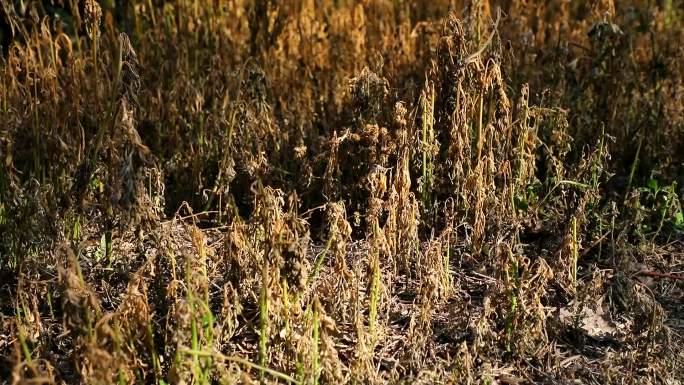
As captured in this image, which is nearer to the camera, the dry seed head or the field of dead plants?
the field of dead plants

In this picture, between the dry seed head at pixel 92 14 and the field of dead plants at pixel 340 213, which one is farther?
the dry seed head at pixel 92 14

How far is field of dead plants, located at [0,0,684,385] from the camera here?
8.51 ft

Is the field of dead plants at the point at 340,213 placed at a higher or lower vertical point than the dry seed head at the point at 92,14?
lower

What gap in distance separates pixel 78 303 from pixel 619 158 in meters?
2.56

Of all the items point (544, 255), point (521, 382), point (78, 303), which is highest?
point (78, 303)

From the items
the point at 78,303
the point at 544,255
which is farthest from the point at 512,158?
the point at 78,303

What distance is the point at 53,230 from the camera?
9.52 ft

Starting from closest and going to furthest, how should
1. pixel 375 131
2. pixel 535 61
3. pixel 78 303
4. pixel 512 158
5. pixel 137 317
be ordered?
1. pixel 78 303
2. pixel 137 317
3. pixel 375 131
4. pixel 512 158
5. pixel 535 61

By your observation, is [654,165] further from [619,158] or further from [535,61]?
[535,61]

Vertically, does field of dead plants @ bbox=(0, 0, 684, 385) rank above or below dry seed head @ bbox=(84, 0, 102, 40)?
below

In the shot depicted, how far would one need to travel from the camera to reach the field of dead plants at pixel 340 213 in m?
2.59

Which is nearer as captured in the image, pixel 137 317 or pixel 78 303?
pixel 78 303

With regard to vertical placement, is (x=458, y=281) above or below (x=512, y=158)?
below

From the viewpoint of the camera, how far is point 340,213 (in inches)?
104
